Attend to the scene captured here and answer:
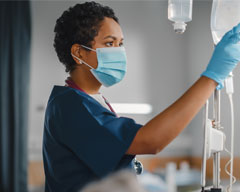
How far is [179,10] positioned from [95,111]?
43 cm

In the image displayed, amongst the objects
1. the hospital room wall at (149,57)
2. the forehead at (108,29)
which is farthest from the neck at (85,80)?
the hospital room wall at (149,57)

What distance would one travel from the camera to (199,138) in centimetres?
346

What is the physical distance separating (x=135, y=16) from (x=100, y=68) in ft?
8.13

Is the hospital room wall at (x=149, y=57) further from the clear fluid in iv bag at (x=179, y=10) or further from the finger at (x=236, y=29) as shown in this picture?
the finger at (x=236, y=29)

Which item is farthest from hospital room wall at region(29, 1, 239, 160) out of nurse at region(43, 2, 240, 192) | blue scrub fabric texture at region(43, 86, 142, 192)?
blue scrub fabric texture at region(43, 86, 142, 192)

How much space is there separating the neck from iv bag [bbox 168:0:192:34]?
340 mm

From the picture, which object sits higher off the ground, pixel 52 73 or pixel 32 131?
pixel 52 73

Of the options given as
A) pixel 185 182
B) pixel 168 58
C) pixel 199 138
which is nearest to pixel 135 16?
pixel 168 58

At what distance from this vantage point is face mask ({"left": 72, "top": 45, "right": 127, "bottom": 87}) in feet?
3.69

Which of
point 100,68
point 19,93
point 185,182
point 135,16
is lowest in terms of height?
point 185,182

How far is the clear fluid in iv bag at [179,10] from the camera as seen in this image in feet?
3.48

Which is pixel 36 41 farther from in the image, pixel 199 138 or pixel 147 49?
pixel 199 138

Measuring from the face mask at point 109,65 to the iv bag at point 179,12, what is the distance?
8.6 inches

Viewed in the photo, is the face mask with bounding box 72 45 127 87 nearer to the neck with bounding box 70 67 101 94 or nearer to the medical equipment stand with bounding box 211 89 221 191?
the neck with bounding box 70 67 101 94
